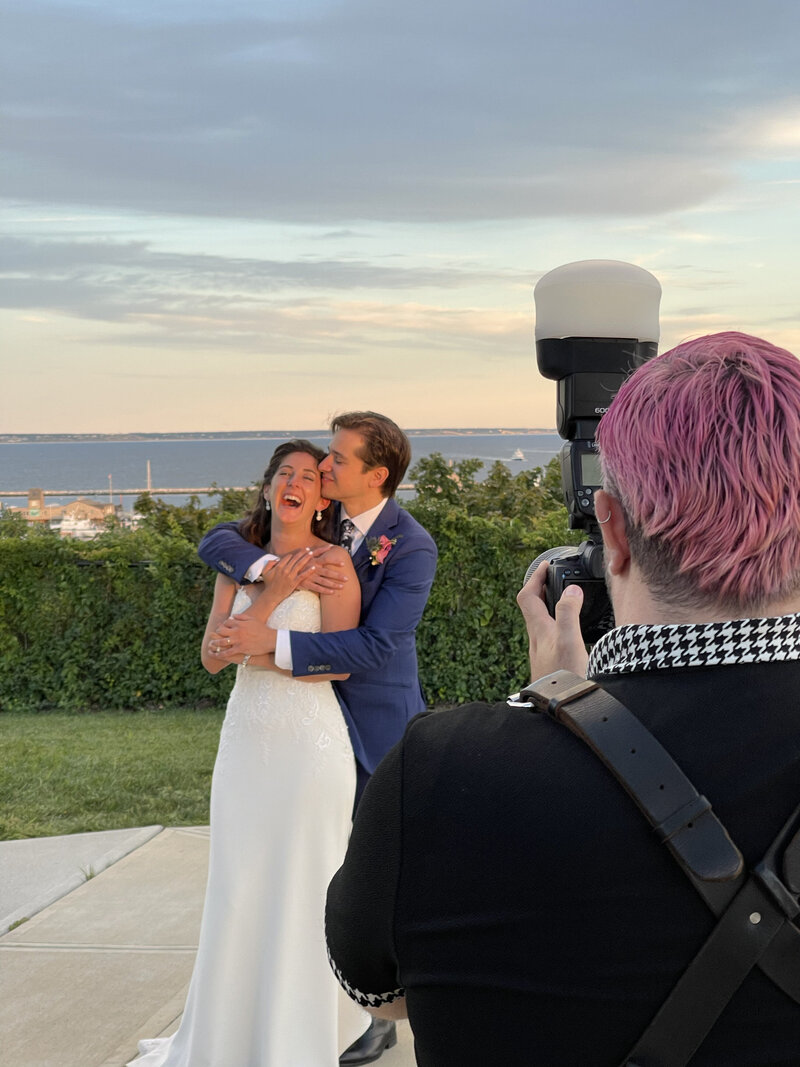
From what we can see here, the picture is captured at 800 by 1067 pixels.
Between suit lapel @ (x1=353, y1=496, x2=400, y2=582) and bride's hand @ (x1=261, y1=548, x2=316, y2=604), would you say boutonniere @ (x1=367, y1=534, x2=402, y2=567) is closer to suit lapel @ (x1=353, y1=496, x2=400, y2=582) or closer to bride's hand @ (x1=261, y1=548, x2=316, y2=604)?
suit lapel @ (x1=353, y1=496, x2=400, y2=582)

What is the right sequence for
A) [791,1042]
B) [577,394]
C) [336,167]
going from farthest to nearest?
[336,167] → [577,394] → [791,1042]

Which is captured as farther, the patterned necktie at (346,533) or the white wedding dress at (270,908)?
the patterned necktie at (346,533)

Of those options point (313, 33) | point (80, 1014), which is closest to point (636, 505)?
point (80, 1014)

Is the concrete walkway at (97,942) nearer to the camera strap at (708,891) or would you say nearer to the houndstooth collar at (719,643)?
the camera strap at (708,891)

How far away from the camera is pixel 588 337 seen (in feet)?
6.79

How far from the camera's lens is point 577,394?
200cm

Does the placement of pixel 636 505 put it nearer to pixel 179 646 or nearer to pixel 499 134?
pixel 179 646

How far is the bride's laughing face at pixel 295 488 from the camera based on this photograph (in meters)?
3.52

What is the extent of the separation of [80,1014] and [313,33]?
29.9ft

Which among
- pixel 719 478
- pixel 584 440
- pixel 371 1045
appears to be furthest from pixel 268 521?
pixel 719 478

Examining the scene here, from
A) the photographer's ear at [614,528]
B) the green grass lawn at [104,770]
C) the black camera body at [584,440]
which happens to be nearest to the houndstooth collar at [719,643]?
the photographer's ear at [614,528]

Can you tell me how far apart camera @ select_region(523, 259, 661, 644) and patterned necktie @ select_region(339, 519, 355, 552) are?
1.61 metres

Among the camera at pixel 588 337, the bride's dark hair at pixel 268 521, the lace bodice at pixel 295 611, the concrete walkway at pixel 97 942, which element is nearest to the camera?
the camera at pixel 588 337

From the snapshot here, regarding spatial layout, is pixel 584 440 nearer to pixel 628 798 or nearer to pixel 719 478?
pixel 719 478
